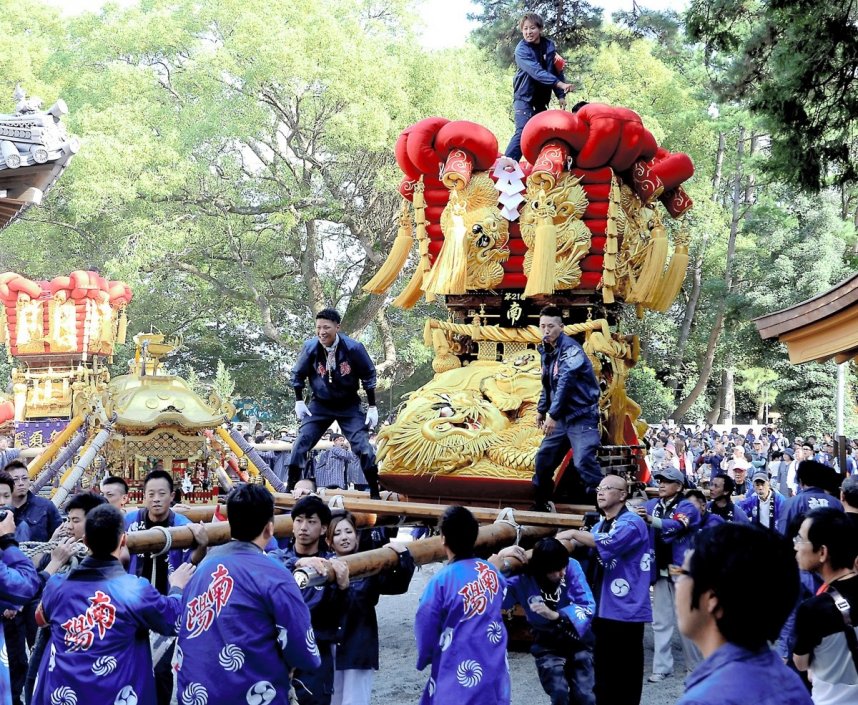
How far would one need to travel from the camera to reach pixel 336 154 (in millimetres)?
22812

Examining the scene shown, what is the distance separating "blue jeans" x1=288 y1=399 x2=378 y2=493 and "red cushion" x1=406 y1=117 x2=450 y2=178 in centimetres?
256

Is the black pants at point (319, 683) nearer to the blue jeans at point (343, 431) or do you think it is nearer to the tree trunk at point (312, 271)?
the blue jeans at point (343, 431)

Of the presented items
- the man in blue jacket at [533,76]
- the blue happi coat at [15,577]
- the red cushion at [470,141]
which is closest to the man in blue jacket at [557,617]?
the blue happi coat at [15,577]

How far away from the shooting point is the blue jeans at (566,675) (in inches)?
189

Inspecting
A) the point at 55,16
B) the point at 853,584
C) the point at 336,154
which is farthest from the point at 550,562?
the point at 55,16

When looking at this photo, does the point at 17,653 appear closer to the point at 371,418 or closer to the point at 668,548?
the point at 371,418

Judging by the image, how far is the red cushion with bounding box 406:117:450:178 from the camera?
8984mm

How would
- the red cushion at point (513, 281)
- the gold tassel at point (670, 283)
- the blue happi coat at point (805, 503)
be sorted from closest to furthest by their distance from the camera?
the blue happi coat at point (805, 503), the red cushion at point (513, 281), the gold tassel at point (670, 283)

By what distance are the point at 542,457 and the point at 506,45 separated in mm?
10777

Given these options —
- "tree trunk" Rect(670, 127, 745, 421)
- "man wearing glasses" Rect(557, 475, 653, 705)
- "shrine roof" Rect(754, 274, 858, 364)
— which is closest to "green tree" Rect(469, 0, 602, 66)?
"shrine roof" Rect(754, 274, 858, 364)

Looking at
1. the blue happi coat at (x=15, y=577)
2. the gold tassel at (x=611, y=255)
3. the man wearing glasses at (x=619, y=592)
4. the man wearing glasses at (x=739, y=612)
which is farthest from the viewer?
the gold tassel at (x=611, y=255)

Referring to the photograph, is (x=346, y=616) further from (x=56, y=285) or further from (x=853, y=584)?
(x=56, y=285)

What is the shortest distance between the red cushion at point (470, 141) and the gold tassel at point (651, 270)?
61.7 inches

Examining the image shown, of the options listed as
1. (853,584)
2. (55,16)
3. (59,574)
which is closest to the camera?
(853,584)
